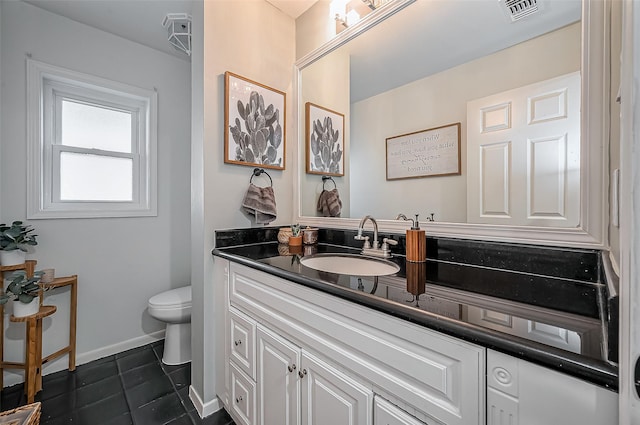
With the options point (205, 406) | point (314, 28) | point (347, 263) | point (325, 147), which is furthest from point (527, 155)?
point (205, 406)

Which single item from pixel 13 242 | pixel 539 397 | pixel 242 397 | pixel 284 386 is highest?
pixel 13 242

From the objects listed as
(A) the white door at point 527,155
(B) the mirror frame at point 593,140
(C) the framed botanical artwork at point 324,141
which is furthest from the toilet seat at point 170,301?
(B) the mirror frame at point 593,140

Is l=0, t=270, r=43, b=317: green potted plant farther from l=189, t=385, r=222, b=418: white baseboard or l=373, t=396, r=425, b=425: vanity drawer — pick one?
l=373, t=396, r=425, b=425: vanity drawer

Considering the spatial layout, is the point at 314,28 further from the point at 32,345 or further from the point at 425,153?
the point at 32,345

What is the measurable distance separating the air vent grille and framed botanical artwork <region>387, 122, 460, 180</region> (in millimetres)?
386

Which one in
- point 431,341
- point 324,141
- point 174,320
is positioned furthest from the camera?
point 174,320

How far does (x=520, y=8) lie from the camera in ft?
3.13

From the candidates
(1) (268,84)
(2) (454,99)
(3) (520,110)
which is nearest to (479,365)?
(3) (520,110)

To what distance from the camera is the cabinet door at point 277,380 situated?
38.0 inches

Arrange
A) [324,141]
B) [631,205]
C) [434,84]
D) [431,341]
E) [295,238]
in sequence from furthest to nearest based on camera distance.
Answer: [324,141] → [295,238] → [434,84] → [431,341] → [631,205]

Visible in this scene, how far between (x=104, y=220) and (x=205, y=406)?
1.46m

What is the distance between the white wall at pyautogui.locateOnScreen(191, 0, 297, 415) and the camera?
1425 mm

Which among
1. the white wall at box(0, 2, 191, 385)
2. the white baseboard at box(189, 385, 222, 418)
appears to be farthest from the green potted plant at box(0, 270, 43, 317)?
the white baseboard at box(189, 385, 222, 418)

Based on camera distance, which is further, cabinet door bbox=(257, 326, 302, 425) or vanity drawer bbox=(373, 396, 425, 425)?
cabinet door bbox=(257, 326, 302, 425)
